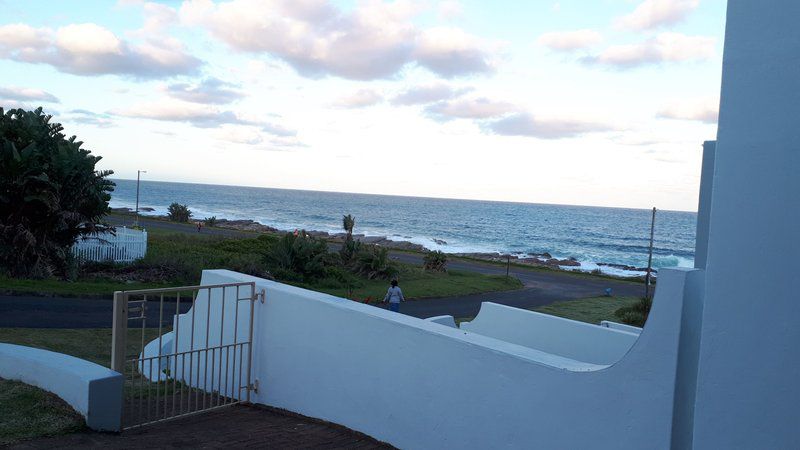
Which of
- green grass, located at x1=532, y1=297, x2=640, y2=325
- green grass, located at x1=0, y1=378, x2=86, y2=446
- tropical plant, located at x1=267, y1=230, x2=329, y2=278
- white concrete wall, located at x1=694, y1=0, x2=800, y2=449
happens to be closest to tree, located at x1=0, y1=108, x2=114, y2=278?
tropical plant, located at x1=267, y1=230, x2=329, y2=278

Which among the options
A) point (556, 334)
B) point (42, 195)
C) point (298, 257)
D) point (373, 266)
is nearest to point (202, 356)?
point (556, 334)

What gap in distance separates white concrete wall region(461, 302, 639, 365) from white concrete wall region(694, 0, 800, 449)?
14.3 ft

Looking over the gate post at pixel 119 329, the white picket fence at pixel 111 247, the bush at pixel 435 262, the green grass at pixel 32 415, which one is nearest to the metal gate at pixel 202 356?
the gate post at pixel 119 329

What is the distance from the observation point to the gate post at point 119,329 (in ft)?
20.0

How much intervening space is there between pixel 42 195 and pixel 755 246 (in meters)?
17.9

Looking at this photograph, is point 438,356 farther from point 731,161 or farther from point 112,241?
point 112,241

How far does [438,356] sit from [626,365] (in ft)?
5.60

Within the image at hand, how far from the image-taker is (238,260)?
2298cm

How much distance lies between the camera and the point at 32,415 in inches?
230

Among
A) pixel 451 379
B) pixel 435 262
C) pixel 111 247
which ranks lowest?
pixel 435 262

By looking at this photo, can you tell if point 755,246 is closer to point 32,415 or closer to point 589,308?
point 32,415

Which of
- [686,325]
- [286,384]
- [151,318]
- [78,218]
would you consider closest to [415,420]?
[286,384]

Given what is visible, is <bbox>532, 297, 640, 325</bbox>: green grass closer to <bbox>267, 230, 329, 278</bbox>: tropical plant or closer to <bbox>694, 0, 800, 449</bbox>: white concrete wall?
<bbox>267, 230, 329, 278</bbox>: tropical plant

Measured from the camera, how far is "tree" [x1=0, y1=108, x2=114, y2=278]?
17.5 m
